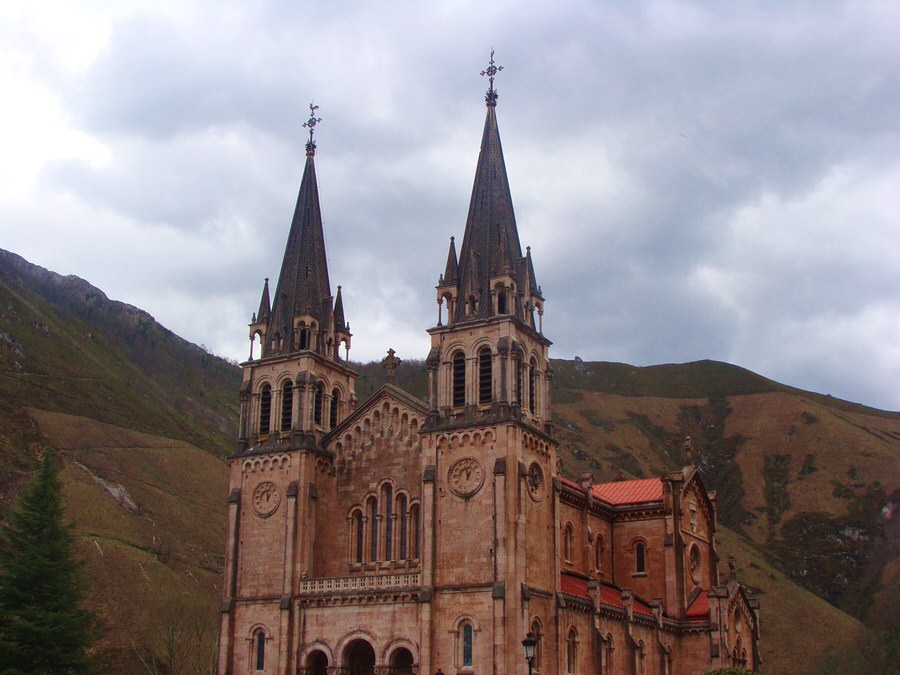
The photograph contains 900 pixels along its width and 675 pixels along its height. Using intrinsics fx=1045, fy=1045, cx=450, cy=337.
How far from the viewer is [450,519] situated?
52281mm

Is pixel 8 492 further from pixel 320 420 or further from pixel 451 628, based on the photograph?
pixel 451 628

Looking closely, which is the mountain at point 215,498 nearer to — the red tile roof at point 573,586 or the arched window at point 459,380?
the red tile roof at point 573,586

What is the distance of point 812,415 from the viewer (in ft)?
625

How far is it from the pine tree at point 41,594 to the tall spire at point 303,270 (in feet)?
52.3

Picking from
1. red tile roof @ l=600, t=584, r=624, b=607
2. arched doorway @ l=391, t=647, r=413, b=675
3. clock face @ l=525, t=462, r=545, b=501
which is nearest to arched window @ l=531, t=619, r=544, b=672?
clock face @ l=525, t=462, r=545, b=501

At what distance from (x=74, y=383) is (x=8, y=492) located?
63.6 meters

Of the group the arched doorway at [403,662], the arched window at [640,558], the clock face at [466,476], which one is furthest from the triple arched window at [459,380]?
the arched window at [640,558]

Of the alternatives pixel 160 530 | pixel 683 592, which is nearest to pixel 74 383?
pixel 160 530

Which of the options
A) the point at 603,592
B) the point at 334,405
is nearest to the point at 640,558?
the point at 603,592

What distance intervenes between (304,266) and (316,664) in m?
24.0

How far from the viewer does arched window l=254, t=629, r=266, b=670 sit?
5569cm

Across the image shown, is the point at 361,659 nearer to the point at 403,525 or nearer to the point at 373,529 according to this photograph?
the point at 373,529

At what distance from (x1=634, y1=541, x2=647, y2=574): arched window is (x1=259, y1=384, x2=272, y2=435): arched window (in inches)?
958

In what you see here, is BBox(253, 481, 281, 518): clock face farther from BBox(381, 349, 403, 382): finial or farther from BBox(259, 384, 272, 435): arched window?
BBox(381, 349, 403, 382): finial
